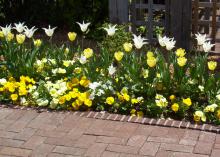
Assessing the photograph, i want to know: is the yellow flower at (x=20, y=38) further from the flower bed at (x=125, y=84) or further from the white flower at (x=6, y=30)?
the white flower at (x=6, y=30)

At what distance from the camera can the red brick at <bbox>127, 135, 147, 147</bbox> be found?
4.43 meters

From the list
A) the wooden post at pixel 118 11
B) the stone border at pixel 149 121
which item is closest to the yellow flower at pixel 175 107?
the stone border at pixel 149 121

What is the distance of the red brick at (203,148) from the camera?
424cm

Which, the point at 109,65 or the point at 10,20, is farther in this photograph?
the point at 10,20

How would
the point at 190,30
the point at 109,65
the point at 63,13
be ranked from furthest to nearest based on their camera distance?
the point at 63,13 < the point at 190,30 < the point at 109,65

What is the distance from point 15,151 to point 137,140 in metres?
1.08

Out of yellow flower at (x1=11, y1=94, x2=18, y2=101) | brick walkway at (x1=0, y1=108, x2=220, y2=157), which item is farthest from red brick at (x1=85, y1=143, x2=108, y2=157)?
yellow flower at (x1=11, y1=94, x2=18, y2=101)

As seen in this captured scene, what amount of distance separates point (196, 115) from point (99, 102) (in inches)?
40.8

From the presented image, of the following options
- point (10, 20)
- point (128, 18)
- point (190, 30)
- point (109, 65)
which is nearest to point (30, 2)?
point (10, 20)

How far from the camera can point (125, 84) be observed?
5227 millimetres

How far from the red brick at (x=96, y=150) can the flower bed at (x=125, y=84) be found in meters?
0.70

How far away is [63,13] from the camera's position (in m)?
8.93

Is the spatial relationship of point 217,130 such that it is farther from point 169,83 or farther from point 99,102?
point 99,102

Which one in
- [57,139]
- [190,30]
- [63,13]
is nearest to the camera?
[57,139]
